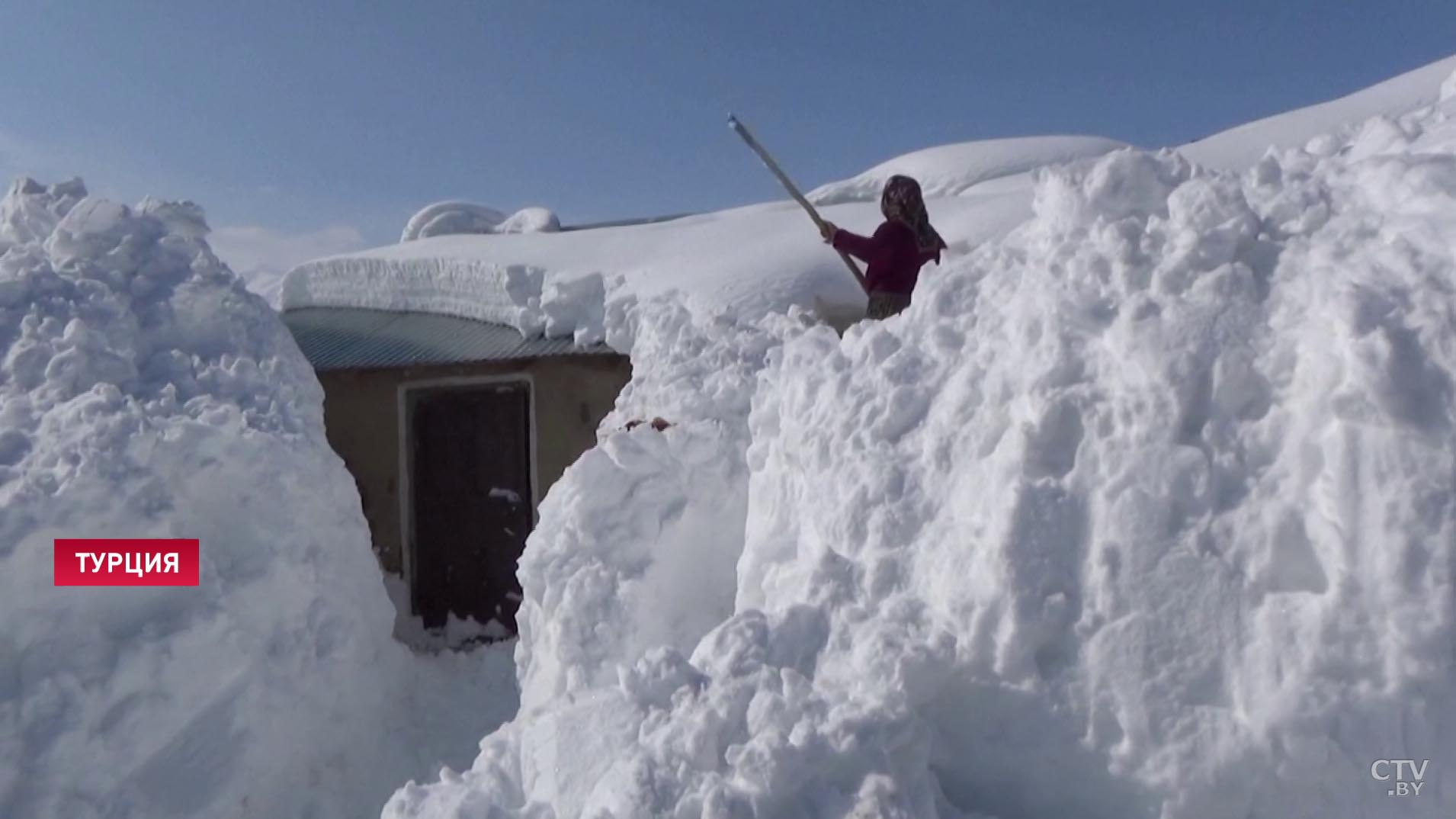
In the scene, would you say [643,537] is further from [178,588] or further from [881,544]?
[178,588]

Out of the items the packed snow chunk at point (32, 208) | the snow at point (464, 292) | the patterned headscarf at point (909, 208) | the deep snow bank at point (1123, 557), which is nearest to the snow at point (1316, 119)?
the patterned headscarf at point (909, 208)

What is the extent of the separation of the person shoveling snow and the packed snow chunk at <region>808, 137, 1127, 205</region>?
4601 millimetres

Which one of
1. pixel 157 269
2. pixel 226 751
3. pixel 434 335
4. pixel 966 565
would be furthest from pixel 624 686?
pixel 434 335

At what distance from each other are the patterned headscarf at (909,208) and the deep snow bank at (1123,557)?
158 cm

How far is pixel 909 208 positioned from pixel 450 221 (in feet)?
20.6

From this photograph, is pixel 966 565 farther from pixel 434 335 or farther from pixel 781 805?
pixel 434 335

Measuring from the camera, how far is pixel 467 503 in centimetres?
709

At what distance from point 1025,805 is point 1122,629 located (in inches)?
20.0

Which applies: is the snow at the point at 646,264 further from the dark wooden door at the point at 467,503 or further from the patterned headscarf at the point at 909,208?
the patterned headscarf at the point at 909,208

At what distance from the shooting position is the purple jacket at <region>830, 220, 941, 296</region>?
5160 mm

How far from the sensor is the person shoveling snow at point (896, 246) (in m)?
5.13

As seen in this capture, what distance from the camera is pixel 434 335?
7.27 meters

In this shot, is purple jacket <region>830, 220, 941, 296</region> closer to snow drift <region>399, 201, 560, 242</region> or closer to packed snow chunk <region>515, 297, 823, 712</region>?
packed snow chunk <region>515, 297, 823, 712</region>

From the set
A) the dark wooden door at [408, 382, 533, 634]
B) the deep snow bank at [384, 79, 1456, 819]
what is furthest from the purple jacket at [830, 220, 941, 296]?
the dark wooden door at [408, 382, 533, 634]
